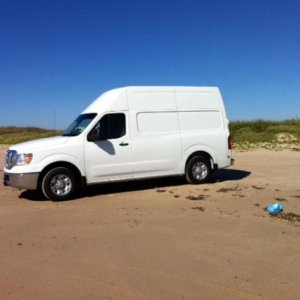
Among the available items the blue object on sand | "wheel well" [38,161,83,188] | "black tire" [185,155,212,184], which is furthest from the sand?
"black tire" [185,155,212,184]

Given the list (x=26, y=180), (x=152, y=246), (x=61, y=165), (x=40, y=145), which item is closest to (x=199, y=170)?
(x=61, y=165)

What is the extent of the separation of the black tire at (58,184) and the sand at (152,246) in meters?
0.29

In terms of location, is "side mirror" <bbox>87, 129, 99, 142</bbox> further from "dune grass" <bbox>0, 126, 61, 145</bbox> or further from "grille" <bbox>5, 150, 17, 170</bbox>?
"dune grass" <bbox>0, 126, 61, 145</bbox>

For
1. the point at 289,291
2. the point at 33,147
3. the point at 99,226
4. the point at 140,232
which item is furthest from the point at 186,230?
the point at 33,147

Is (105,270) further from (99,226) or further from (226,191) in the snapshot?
Result: (226,191)

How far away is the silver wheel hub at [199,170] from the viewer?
12273 mm

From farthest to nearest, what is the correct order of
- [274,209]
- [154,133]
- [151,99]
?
[151,99] → [154,133] → [274,209]

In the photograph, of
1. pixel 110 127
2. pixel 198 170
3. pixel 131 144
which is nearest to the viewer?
pixel 110 127

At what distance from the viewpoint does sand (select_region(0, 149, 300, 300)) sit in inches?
194

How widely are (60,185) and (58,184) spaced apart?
5 cm

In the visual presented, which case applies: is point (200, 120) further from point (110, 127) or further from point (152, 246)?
point (152, 246)

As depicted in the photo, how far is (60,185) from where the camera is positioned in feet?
34.7

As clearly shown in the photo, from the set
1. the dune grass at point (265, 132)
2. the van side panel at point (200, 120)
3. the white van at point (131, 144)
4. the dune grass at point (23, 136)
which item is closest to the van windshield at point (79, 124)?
the white van at point (131, 144)

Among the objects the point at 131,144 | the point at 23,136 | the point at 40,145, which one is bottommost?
the point at 131,144
